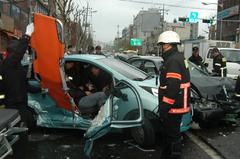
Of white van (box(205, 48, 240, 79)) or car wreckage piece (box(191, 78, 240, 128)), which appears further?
white van (box(205, 48, 240, 79))

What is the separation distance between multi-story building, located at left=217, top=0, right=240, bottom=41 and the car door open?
55.1 m

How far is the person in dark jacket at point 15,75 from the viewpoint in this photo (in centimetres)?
638

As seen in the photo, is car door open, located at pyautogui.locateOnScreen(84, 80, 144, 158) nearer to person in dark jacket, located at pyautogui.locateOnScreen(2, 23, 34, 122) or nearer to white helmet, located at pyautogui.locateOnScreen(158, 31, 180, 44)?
white helmet, located at pyautogui.locateOnScreen(158, 31, 180, 44)

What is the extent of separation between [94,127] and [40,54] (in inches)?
76.1

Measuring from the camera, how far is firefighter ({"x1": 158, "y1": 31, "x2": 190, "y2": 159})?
17.5 ft

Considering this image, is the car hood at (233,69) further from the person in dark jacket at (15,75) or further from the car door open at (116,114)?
the person in dark jacket at (15,75)

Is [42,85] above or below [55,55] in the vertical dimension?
below

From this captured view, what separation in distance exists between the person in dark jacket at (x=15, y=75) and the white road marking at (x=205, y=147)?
3004mm

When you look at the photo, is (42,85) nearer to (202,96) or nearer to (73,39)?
(202,96)

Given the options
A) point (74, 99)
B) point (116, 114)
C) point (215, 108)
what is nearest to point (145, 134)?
point (116, 114)

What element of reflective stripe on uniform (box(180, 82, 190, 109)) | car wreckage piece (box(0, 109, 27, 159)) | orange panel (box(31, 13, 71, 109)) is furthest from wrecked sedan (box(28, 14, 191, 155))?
car wreckage piece (box(0, 109, 27, 159))

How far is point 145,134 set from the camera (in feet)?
22.5

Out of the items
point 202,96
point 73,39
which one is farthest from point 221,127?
point 73,39

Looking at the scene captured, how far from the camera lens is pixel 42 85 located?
301 inches
